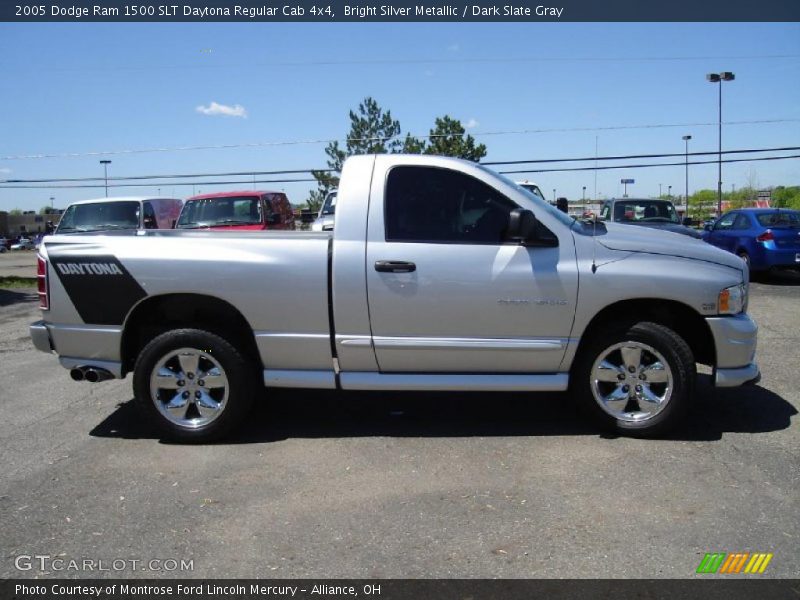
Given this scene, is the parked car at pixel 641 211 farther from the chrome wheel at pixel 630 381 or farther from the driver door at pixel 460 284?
the driver door at pixel 460 284

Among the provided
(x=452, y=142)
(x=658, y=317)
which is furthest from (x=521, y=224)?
(x=452, y=142)

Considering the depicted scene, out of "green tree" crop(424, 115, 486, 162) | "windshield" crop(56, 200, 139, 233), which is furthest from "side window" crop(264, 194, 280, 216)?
"green tree" crop(424, 115, 486, 162)

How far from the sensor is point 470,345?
4719 millimetres

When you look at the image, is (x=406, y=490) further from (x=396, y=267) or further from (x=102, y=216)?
(x=102, y=216)

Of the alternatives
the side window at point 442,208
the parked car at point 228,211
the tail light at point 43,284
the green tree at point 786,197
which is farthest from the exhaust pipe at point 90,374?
the green tree at point 786,197

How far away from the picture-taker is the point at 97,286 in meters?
4.86

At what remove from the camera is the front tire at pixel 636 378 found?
4695 millimetres

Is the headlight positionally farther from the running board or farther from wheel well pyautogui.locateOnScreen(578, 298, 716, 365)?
the running board

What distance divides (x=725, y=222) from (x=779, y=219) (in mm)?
1535

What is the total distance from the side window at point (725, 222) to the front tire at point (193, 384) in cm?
1380
